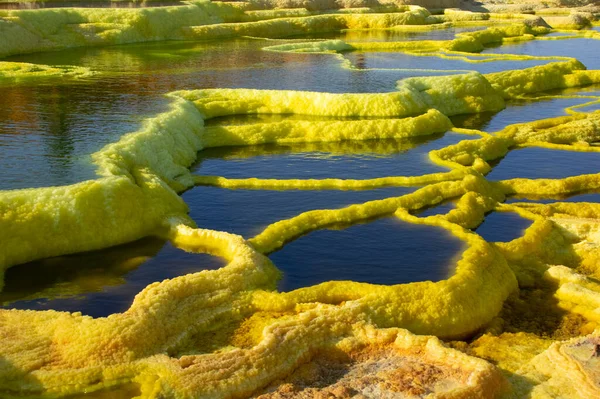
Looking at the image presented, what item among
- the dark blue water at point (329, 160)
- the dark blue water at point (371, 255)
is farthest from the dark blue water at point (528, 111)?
the dark blue water at point (371, 255)

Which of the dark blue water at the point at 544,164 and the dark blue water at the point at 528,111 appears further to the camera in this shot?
the dark blue water at the point at 528,111

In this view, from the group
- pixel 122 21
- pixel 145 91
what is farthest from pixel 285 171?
pixel 122 21

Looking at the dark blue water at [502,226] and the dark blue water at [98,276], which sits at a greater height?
the dark blue water at [502,226]

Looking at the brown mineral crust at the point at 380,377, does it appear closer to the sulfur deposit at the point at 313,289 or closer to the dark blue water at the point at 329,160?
the sulfur deposit at the point at 313,289

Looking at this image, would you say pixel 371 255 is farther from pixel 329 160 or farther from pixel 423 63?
pixel 423 63

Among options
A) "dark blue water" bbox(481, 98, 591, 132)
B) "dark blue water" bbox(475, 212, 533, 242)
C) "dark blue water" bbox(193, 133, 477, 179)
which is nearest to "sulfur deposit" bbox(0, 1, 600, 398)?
"dark blue water" bbox(475, 212, 533, 242)

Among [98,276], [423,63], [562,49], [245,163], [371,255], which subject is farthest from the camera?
[562,49]

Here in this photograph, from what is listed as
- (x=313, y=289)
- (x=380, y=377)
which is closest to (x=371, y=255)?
(x=313, y=289)
